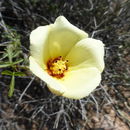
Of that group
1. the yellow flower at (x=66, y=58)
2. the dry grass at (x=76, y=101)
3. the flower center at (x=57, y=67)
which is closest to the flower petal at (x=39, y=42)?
the yellow flower at (x=66, y=58)

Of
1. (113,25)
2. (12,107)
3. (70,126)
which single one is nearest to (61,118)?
(70,126)

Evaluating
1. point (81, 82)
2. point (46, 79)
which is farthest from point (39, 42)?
point (81, 82)

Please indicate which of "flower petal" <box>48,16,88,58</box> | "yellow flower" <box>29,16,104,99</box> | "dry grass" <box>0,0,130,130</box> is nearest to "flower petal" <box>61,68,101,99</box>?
"yellow flower" <box>29,16,104,99</box>

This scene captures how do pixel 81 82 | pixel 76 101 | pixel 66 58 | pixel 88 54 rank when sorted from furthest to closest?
pixel 76 101 < pixel 66 58 < pixel 88 54 < pixel 81 82

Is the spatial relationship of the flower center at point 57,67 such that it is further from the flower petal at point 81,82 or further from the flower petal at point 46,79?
the flower petal at point 46,79

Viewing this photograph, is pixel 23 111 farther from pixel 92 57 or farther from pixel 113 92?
pixel 92 57

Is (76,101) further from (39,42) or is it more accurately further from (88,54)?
(39,42)
